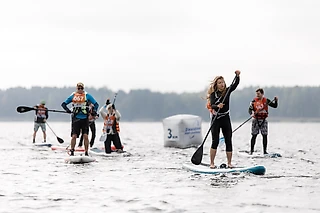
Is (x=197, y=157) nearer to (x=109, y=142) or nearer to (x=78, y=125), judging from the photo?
(x=78, y=125)

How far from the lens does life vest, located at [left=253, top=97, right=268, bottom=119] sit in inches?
624

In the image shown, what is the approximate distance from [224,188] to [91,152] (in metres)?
8.75

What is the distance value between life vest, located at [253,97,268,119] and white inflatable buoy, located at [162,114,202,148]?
604cm

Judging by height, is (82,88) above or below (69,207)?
above

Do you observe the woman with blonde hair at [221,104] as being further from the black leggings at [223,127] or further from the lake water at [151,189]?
the lake water at [151,189]

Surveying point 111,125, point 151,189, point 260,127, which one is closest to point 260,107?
point 260,127

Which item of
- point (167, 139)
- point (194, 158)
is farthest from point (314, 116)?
point (194, 158)

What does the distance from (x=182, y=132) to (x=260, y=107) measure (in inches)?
246

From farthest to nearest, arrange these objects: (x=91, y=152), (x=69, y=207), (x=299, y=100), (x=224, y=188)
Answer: (x=299, y=100), (x=91, y=152), (x=224, y=188), (x=69, y=207)

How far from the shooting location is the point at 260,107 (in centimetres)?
1585

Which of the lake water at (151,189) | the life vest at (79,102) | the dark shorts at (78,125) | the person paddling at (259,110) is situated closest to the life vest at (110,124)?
the dark shorts at (78,125)

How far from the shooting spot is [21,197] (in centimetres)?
825

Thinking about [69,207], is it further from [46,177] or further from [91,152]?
[91,152]

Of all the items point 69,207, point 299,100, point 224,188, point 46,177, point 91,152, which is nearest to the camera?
point 69,207
